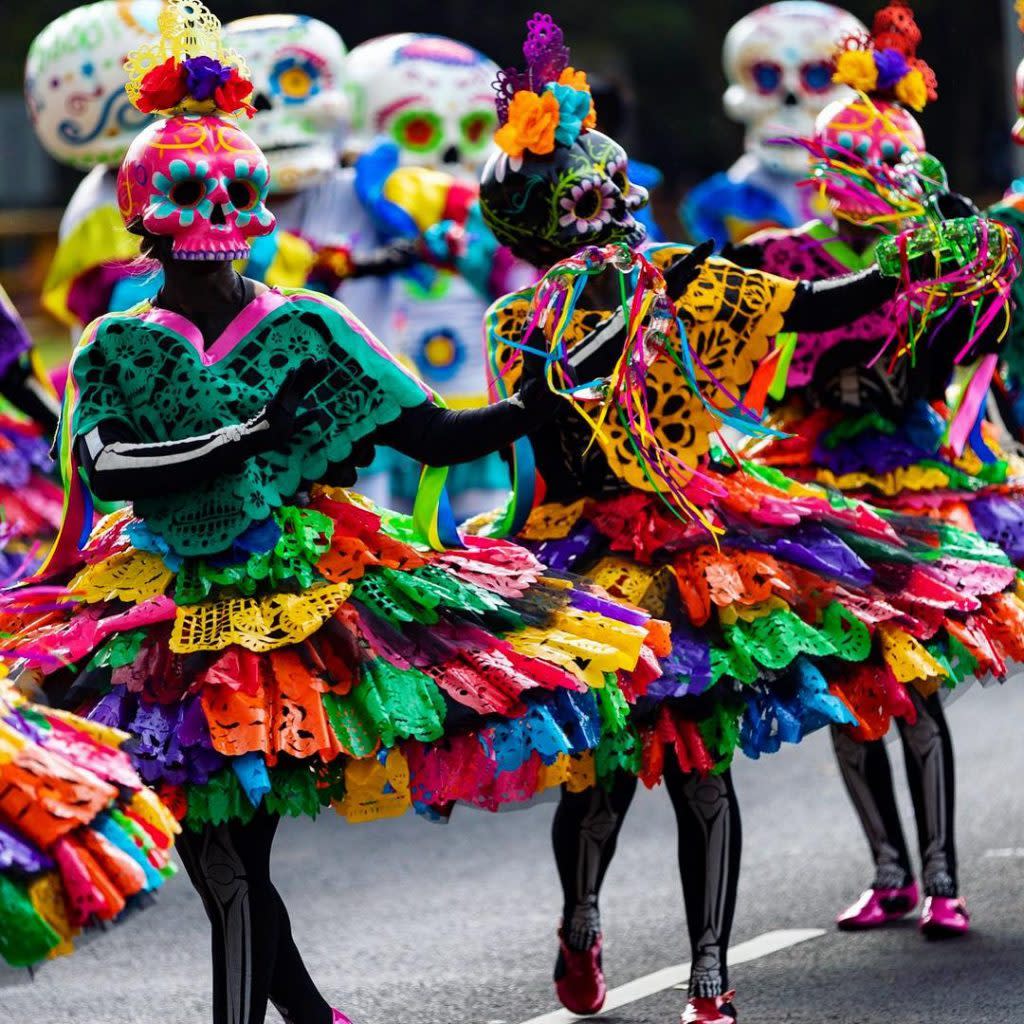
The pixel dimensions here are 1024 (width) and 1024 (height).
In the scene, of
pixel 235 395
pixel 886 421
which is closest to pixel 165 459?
pixel 235 395

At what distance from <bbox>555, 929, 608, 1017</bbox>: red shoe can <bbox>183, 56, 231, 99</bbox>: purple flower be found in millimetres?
2171

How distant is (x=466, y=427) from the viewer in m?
4.85

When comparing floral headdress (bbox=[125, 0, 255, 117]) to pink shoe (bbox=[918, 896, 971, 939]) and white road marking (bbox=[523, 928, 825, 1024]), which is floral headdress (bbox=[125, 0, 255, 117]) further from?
pink shoe (bbox=[918, 896, 971, 939])

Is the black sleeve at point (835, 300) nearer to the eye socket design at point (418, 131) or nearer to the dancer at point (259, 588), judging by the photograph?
the dancer at point (259, 588)

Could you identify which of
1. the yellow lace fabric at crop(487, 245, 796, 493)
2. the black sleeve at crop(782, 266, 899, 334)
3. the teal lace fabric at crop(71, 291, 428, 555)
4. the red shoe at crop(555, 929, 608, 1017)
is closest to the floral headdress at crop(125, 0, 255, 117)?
the teal lace fabric at crop(71, 291, 428, 555)

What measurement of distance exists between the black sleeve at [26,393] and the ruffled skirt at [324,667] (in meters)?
3.03

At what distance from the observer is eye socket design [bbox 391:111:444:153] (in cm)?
1098

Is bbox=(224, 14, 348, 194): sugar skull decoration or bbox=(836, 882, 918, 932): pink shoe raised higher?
bbox=(224, 14, 348, 194): sugar skull decoration

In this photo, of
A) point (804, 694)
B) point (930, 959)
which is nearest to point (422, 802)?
point (804, 694)

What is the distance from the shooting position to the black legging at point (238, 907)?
464 cm

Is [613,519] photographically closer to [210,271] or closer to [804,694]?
[804,694]

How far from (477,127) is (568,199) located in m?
5.62

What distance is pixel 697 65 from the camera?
3262 centimetres

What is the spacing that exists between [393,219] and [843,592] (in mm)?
5155
